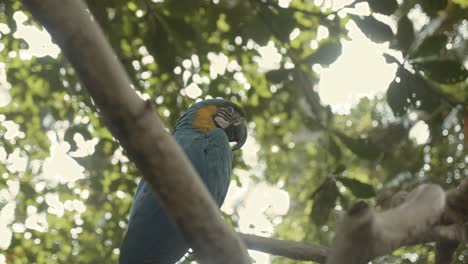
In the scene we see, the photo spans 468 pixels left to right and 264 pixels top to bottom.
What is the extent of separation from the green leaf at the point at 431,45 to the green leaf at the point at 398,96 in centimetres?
14

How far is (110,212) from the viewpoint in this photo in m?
3.53

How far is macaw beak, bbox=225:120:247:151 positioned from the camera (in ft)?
8.40

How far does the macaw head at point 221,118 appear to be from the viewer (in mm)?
2314

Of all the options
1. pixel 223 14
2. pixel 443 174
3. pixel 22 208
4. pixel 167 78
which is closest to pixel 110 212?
pixel 22 208

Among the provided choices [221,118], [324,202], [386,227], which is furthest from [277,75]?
[386,227]

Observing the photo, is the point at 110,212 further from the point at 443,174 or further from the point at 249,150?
the point at 443,174

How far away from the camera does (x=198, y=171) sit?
193cm

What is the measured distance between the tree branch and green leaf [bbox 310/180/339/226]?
4.43 ft

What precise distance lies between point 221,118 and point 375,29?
845 mm

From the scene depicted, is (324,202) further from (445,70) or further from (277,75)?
(445,70)

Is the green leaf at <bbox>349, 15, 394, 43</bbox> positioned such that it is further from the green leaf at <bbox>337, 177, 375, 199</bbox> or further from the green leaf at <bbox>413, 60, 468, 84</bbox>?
the green leaf at <bbox>337, 177, 375, 199</bbox>

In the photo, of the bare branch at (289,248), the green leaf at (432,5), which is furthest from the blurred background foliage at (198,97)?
the bare branch at (289,248)

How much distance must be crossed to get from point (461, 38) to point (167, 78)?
1.88 metres

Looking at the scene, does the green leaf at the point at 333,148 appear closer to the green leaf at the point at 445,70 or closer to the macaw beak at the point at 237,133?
the macaw beak at the point at 237,133
